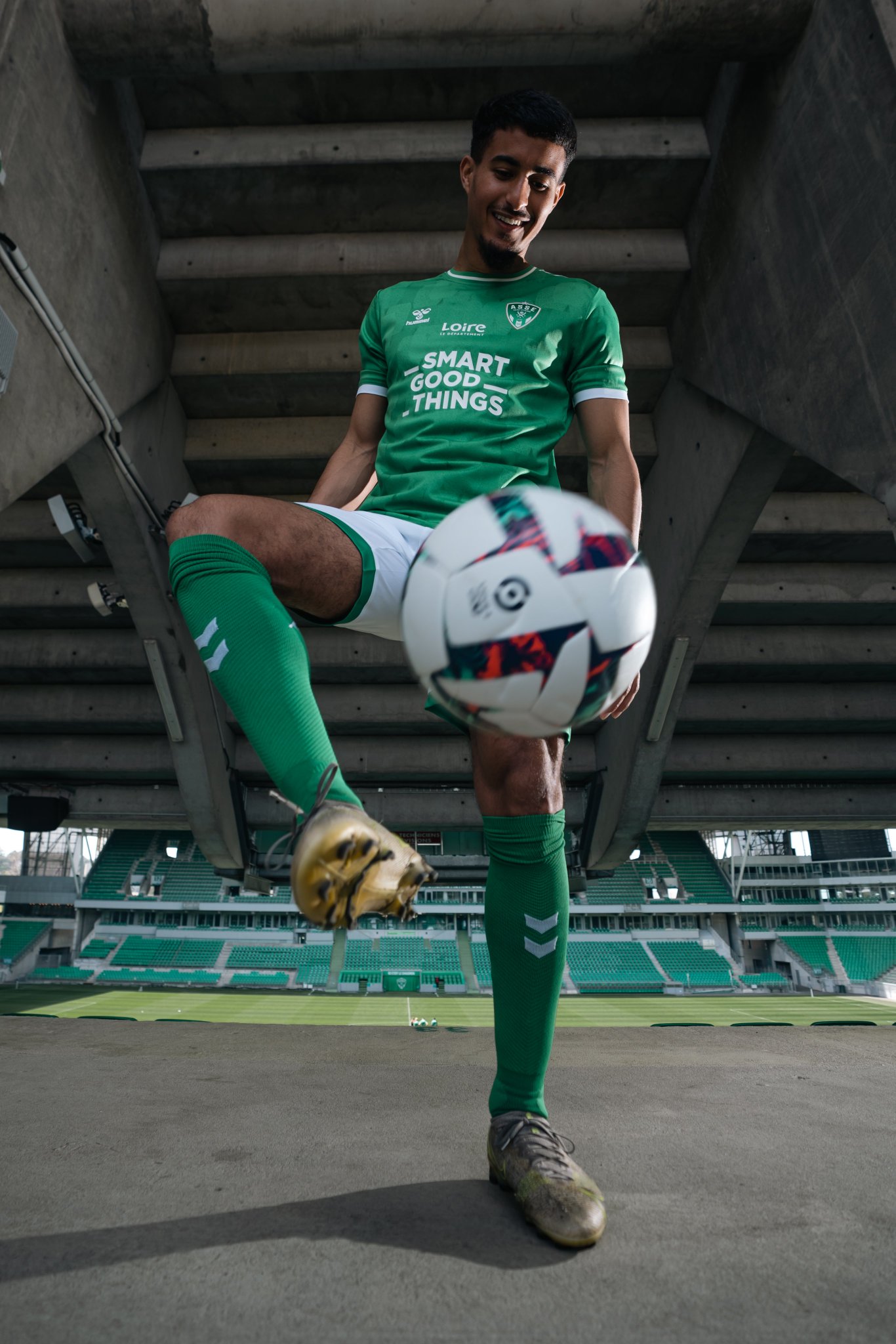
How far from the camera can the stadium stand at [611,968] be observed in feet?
101

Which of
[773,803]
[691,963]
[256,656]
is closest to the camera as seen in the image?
[256,656]

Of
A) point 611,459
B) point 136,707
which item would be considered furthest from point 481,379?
point 136,707

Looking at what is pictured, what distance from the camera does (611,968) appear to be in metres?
31.9

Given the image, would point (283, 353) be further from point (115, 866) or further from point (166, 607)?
point (115, 866)

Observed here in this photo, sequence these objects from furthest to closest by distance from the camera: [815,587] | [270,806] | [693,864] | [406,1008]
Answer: [693,864]
[406,1008]
[270,806]
[815,587]

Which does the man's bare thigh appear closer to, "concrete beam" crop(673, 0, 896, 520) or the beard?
the beard

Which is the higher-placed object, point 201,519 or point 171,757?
point 171,757

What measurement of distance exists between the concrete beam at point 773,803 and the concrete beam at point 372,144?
29.3 feet

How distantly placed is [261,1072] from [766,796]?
10332 mm

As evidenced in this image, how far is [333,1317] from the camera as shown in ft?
3.41

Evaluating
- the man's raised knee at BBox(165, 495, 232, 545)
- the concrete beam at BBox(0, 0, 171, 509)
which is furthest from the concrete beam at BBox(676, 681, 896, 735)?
the man's raised knee at BBox(165, 495, 232, 545)

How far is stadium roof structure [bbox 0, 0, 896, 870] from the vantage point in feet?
13.6

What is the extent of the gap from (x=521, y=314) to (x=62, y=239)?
160 inches

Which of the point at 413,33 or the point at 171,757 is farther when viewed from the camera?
the point at 171,757
